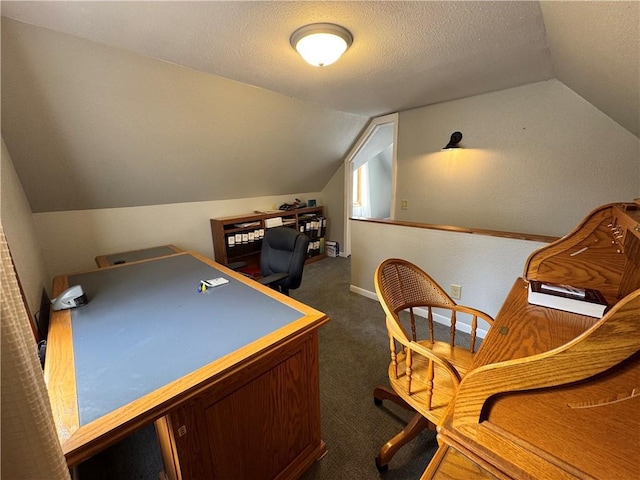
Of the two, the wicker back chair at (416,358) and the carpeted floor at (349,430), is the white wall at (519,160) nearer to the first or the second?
the carpeted floor at (349,430)

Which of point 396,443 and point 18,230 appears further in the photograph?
point 18,230

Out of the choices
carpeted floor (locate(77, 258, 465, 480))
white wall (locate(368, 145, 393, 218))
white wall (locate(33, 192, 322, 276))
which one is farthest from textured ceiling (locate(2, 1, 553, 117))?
white wall (locate(368, 145, 393, 218))

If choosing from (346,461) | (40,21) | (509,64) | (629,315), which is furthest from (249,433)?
(509,64)

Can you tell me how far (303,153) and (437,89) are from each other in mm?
1659

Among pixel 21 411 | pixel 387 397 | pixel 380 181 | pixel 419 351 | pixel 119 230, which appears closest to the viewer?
pixel 21 411

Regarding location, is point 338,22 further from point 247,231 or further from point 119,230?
point 119,230

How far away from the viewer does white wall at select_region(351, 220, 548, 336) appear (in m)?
1.96

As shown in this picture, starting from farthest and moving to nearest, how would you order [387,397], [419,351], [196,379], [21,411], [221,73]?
[221,73] → [387,397] → [419,351] → [196,379] → [21,411]

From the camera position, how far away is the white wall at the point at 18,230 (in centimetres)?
132

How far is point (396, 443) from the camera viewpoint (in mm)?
1212

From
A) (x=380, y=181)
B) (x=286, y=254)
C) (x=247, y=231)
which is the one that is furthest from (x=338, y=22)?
(x=380, y=181)

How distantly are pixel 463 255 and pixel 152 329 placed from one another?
2.22 meters

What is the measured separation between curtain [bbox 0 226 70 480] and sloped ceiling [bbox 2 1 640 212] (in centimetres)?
141

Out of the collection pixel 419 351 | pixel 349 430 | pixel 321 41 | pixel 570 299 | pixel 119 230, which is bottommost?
pixel 349 430
